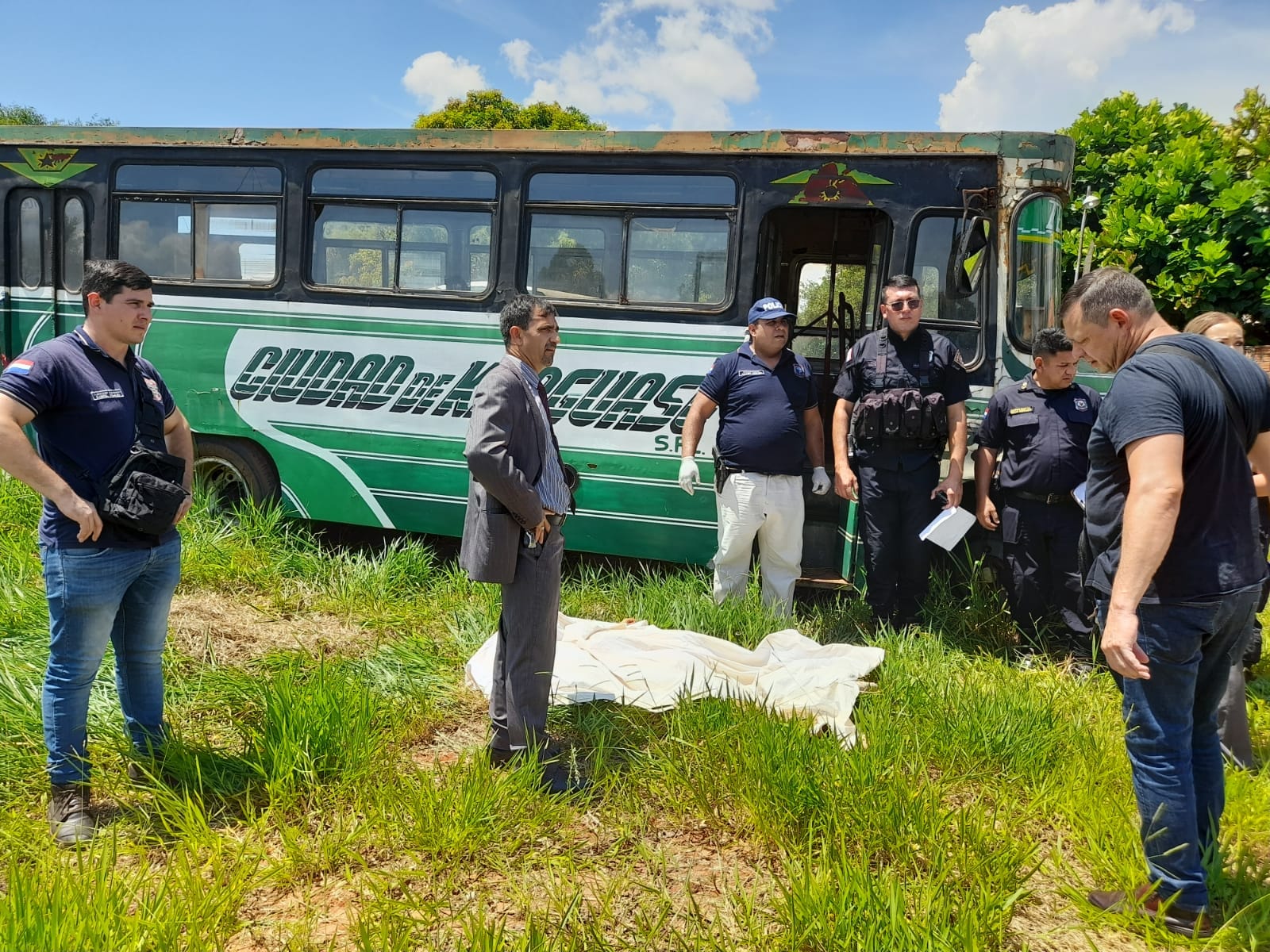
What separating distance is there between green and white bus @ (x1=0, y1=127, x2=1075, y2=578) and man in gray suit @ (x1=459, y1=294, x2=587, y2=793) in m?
2.52

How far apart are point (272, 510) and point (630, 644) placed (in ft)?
10.7

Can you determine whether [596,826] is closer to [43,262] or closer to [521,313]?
[521,313]

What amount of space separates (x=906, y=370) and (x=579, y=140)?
2.54 m

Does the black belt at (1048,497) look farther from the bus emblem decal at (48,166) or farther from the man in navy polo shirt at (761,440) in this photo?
the bus emblem decal at (48,166)

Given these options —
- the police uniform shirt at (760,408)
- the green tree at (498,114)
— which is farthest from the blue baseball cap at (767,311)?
the green tree at (498,114)

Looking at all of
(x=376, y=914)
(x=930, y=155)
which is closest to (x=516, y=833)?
(x=376, y=914)

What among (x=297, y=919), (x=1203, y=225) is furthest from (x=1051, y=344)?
(x=1203, y=225)

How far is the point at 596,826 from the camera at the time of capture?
→ 10.8 feet

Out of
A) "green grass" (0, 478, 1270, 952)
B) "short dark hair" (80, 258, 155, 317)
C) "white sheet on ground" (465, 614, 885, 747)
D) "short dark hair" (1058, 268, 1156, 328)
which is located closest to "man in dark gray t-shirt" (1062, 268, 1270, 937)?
"short dark hair" (1058, 268, 1156, 328)

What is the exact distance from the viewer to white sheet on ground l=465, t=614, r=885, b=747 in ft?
13.3

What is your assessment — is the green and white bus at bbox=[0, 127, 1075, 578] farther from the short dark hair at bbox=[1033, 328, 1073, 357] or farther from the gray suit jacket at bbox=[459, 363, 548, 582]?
the gray suit jacket at bbox=[459, 363, 548, 582]

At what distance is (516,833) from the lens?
3125 mm

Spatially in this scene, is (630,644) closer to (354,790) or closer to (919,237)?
(354,790)

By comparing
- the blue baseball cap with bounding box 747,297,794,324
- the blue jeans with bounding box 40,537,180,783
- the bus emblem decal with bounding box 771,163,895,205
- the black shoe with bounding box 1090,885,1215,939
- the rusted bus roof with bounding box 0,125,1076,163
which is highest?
the rusted bus roof with bounding box 0,125,1076,163
